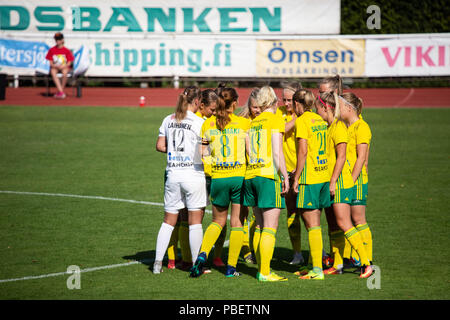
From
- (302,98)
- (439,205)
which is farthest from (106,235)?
(439,205)

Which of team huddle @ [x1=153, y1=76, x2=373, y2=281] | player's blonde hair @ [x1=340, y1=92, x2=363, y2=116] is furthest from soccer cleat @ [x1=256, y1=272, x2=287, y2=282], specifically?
player's blonde hair @ [x1=340, y1=92, x2=363, y2=116]

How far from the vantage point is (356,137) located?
7246 mm

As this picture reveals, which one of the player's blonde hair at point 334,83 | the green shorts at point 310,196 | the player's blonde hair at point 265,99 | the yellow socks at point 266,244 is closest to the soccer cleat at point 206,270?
the yellow socks at point 266,244

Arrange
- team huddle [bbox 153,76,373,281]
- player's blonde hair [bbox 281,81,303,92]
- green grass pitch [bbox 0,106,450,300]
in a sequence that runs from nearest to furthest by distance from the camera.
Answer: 1. green grass pitch [bbox 0,106,450,300]
2. team huddle [bbox 153,76,373,281]
3. player's blonde hair [bbox 281,81,303,92]

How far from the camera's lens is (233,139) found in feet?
22.7

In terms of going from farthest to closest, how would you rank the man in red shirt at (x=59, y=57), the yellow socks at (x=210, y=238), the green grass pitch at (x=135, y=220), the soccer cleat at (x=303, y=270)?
the man in red shirt at (x=59, y=57), the soccer cleat at (x=303, y=270), the yellow socks at (x=210, y=238), the green grass pitch at (x=135, y=220)

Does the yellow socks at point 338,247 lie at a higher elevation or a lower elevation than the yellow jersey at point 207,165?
lower

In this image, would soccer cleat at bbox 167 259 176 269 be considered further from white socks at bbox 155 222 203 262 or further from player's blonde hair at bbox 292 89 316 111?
player's blonde hair at bbox 292 89 316 111

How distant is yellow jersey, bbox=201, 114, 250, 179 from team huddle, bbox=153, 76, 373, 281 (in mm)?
10

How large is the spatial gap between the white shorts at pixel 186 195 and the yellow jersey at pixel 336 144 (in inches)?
54.7

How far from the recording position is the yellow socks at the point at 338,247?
736cm

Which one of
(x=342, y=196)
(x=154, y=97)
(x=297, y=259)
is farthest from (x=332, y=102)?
(x=154, y=97)

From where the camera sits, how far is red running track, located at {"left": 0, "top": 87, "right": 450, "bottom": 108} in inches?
1002

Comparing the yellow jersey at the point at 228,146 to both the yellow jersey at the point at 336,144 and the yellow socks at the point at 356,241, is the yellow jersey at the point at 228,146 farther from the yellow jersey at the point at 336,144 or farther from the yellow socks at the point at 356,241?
the yellow socks at the point at 356,241
